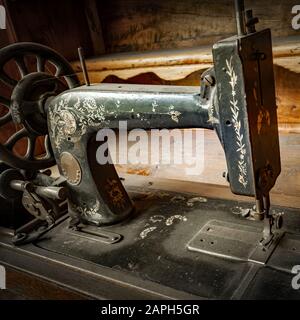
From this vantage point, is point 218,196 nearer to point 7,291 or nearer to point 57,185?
Result: point 57,185

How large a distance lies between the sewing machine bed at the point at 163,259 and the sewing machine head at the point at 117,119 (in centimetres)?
10

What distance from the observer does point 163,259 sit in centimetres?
104

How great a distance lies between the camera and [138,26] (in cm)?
279

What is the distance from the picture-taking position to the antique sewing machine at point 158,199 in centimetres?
88

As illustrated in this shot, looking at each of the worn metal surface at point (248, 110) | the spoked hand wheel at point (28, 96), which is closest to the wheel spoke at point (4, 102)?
the spoked hand wheel at point (28, 96)

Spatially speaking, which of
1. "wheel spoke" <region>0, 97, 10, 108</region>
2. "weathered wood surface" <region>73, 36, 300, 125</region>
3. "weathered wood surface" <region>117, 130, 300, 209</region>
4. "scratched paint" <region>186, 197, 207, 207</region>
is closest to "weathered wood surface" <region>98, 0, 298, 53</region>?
"weathered wood surface" <region>73, 36, 300, 125</region>

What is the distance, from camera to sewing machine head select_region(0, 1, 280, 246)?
0.85m

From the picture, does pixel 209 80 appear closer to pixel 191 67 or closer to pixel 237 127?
pixel 237 127

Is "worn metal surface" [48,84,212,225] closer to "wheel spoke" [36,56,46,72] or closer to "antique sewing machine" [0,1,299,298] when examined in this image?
→ "antique sewing machine" [0,1,299,298]

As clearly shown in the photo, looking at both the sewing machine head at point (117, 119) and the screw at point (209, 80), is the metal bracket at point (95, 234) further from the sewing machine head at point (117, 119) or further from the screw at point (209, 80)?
the screw at point (209, 80)

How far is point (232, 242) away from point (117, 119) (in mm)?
478

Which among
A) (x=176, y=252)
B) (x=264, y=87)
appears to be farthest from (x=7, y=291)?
(x=264, y=87)
